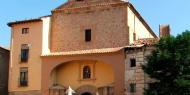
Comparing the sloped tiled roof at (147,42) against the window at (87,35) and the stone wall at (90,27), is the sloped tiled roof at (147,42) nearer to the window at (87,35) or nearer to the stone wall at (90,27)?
the stone wall at (90,27)

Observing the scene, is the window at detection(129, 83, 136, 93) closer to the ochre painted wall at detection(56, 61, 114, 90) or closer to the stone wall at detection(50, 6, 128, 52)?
the ochre painted wall at detection(56, 61, 114, 90)

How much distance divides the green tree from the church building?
519 cm

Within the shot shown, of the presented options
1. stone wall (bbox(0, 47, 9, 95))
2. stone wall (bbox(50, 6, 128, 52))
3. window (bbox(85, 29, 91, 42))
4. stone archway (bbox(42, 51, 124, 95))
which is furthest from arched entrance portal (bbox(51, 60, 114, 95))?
stone wall (bbox(0, 47, 9, 95))

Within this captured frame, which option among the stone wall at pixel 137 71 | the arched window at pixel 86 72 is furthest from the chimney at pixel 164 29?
the arched window at pixel 86 72

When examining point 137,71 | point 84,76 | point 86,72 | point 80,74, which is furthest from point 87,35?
point 137,71

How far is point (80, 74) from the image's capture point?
46.1 meters

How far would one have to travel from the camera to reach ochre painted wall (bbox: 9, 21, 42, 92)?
150 feet

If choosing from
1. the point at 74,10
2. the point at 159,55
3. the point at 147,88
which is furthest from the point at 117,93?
the point at 74,10

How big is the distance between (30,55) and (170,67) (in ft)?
47.4

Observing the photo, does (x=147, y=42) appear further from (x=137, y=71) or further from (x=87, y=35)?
(x=87, y=35)

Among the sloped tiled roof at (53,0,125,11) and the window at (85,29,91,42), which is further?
the sloped tiled roof at (53,0,125,11)

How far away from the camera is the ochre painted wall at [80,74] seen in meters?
Result: 44.9

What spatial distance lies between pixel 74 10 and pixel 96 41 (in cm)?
400

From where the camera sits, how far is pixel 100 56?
44188 millimetres
